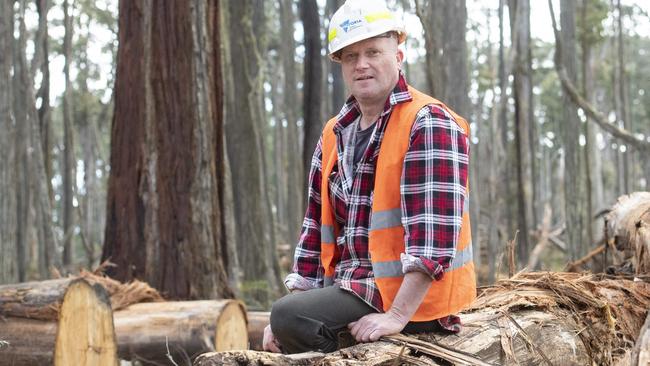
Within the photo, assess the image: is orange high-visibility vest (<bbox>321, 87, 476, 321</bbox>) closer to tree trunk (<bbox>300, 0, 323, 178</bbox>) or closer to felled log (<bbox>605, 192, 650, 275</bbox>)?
felled log (<bbox>605, 192, 650, 275</bbox>)

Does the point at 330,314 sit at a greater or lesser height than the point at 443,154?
lesser

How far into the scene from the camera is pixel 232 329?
20.3 feet

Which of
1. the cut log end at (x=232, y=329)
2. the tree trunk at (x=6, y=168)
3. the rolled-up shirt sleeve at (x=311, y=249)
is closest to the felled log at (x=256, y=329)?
the cut log end at (x=232, y=329)

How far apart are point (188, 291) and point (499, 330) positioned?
4.40 meters

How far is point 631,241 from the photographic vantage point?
5332mm

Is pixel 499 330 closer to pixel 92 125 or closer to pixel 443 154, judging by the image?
pixel 443 154

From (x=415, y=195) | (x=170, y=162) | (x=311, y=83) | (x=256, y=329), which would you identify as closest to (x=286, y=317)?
(x=415, y=195)

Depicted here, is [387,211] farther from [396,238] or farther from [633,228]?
[633,228]

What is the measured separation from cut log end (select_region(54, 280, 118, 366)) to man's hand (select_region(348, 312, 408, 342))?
3227 mm

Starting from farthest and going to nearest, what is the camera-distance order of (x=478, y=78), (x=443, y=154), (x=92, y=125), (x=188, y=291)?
(x=478, y=78), (x=92, y=125), (x=188, y=291), (x=443, y=154)

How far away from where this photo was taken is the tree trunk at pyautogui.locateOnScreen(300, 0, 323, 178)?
36.9ft

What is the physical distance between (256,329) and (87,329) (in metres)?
1.37

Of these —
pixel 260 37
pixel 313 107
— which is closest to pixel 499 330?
pixel 313 107

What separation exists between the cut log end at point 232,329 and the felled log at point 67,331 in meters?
0.74
